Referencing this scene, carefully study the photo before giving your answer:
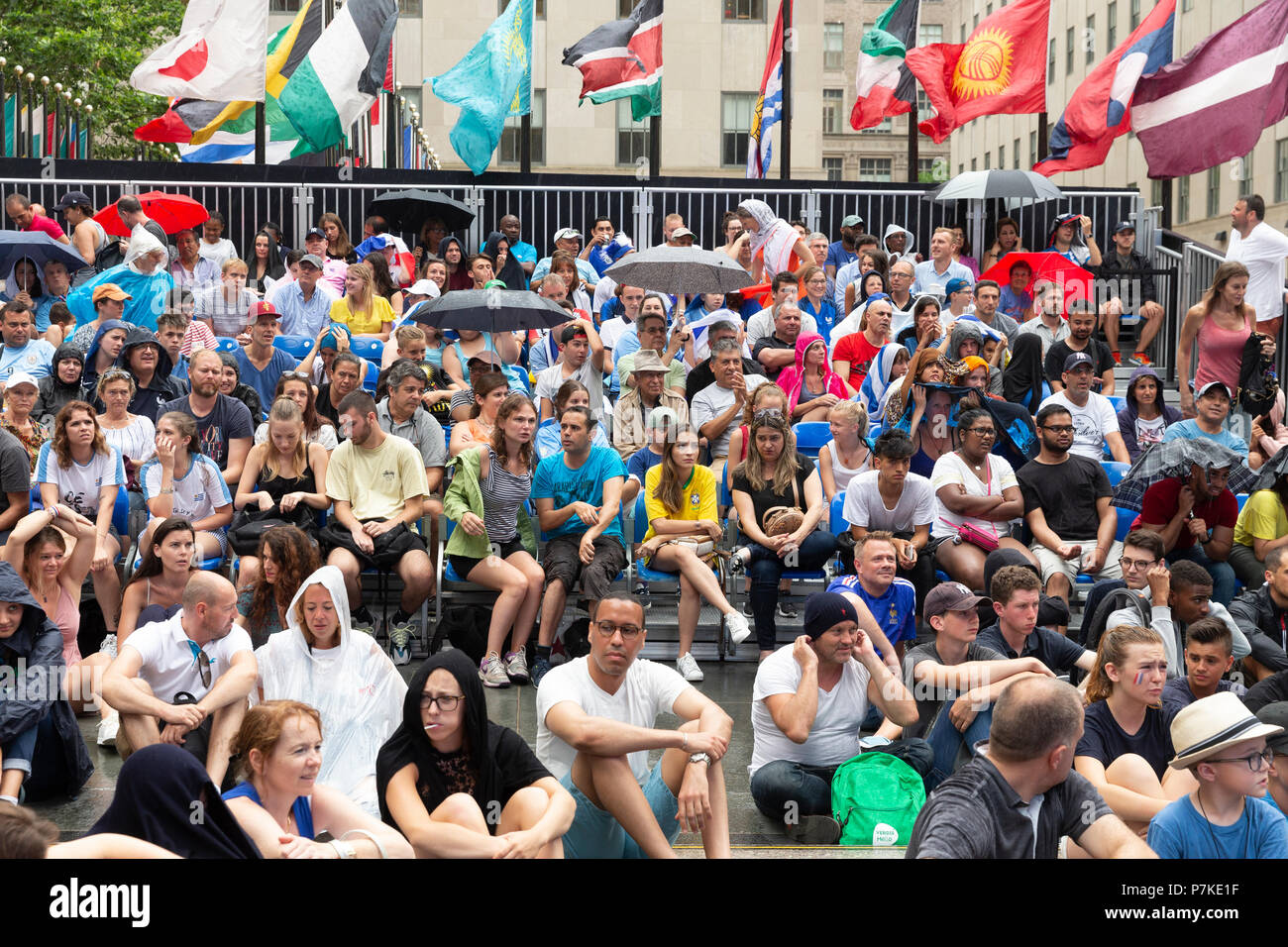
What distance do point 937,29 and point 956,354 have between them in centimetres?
6405

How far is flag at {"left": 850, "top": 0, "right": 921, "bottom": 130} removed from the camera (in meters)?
19.4

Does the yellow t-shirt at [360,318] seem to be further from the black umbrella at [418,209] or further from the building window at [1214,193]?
the building window at [1214,193]

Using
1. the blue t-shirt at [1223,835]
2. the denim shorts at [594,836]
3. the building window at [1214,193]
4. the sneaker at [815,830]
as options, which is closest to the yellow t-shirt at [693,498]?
the sneaker at [815,830]

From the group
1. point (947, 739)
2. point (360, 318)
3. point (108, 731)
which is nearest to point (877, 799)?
point (947, 739)

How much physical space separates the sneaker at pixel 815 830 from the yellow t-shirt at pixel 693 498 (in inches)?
113

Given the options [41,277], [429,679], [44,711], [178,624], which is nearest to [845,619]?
[429,679]

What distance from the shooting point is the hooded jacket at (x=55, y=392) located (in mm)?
10055

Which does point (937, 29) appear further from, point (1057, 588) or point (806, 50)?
point (1057, 588)

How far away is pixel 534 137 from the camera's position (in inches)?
1818

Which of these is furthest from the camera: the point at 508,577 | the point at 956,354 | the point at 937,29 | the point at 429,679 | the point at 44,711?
the point at 937,29

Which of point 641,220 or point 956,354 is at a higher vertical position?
point 641,220

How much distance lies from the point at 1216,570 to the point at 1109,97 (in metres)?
8.68

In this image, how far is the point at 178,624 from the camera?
7027mm

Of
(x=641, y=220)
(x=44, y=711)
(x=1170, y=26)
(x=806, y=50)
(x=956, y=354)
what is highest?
(x=806, y=50)
